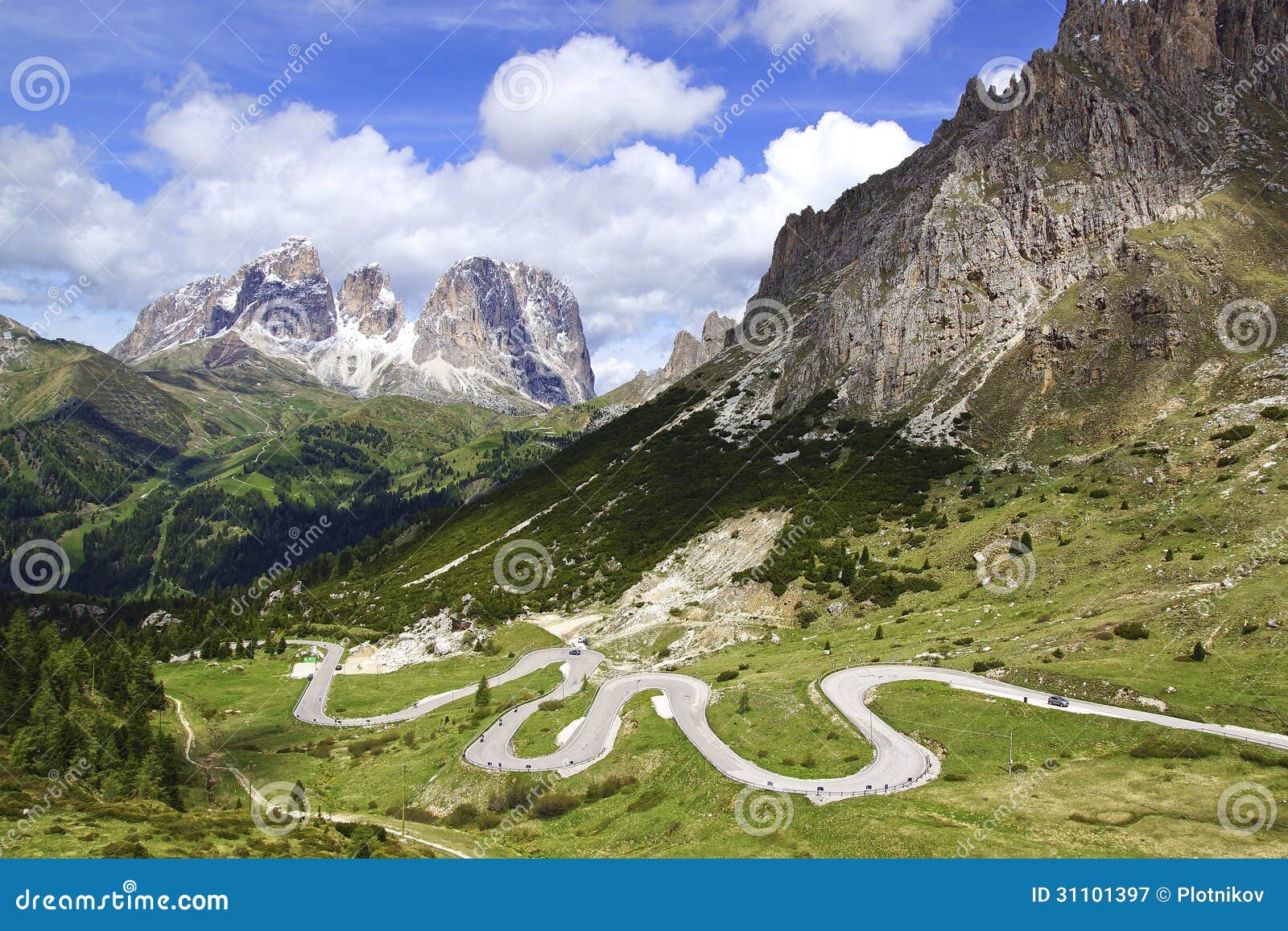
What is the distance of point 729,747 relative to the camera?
5306 centimetres

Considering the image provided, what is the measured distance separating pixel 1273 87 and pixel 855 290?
94.2m

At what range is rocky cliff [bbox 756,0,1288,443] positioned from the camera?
127 m

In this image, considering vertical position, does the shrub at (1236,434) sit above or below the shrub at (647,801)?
above

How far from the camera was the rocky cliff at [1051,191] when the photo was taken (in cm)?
12675

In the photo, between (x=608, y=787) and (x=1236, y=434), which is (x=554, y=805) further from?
(x=1236, y=434)

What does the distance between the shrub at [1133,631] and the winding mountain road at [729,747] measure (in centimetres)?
969

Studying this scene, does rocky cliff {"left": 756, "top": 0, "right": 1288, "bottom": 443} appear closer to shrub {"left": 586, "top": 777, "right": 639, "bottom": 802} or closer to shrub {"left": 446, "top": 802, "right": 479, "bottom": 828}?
shrub {"left": 586, "top": 777, "right": 639, "bottom": 802}

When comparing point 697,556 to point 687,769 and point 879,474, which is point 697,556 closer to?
point 879,474

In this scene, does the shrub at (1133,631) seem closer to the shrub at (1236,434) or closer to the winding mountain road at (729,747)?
the winding mountain road at (729,747)

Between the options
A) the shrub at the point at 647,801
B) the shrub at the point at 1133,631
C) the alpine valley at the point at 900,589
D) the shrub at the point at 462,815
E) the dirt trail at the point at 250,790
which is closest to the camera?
the alpine valley at the point at 900,589

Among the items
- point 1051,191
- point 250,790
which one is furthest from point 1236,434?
point 250,790

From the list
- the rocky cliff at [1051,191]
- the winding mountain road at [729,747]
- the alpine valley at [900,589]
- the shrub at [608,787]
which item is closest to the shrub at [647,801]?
the alpine valley at [900,589]

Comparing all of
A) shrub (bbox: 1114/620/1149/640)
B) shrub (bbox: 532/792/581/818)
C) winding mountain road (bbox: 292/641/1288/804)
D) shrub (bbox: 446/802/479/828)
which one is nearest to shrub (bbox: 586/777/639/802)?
shrub (bbox: 532/792/581/818)

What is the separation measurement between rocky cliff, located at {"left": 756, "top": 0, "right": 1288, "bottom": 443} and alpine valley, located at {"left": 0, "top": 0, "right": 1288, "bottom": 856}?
677 mm
